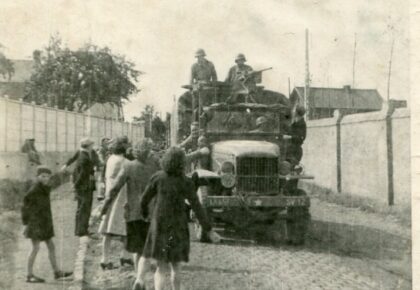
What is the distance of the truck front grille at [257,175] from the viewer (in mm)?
8250

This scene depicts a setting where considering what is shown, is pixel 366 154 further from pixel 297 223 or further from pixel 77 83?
pixel 77 83

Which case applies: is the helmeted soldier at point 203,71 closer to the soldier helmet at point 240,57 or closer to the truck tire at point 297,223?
the soldier helmet at point 240,57

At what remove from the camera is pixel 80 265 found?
629cm

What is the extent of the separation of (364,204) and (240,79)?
486 cm

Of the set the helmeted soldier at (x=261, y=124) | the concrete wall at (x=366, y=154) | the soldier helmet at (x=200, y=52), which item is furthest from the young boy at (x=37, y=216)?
the concrete wall at (x=366, y=154)

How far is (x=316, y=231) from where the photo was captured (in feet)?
31.6

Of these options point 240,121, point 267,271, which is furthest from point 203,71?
point 267,271

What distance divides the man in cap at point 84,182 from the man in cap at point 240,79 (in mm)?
3116

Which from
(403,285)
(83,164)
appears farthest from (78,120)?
(403,285)

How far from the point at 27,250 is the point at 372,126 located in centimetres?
898

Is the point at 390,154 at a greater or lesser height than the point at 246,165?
greater

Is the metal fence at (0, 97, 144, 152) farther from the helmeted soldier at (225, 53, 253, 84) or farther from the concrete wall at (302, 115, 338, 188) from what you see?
the concrete wall at (302, 115, 338, 188)

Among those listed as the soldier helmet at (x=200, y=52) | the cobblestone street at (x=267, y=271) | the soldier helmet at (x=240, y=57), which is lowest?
the cobblestone street at (x=267, y=271)

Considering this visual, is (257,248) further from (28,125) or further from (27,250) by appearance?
(28,125)
